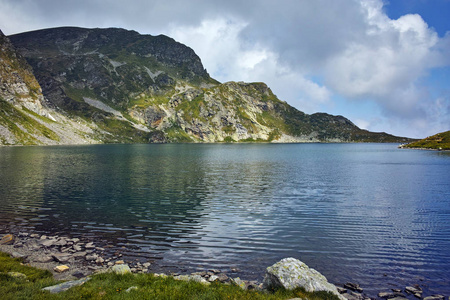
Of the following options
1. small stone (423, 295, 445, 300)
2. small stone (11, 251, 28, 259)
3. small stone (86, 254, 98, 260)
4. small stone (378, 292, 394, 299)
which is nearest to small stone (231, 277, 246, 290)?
small stone (378, 292, 394, 299)

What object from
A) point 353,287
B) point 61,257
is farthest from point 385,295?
point 61,257

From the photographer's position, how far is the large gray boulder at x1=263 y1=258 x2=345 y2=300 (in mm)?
15398

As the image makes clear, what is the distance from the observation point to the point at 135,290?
14.5 m

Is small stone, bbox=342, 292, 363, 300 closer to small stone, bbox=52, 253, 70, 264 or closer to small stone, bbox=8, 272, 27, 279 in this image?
small stone, bbox=8, 272, 27, 279

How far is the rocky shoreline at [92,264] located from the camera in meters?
16.8

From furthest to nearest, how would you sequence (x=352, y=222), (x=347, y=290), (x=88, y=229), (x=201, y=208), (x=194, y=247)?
1. (x=201, y=208)
2. (x=352, y=222)
3. (x=88, y=229)
4. (x=194, y=247)
5. (x=347, y=290)

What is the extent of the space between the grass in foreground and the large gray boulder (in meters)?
0.41

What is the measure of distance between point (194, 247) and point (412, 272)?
18.1 meters

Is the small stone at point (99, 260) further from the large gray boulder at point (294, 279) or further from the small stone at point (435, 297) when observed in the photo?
the small stone at point (435, 297)

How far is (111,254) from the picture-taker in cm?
2361

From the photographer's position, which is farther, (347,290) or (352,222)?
(352,222)

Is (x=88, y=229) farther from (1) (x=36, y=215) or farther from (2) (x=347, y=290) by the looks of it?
Result: (2) (x=347, y=290)

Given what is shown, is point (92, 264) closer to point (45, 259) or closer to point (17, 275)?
point (45, 259)

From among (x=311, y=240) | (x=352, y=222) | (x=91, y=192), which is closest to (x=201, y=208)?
(x=311, y=240)
